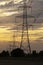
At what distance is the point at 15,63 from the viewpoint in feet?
52.1

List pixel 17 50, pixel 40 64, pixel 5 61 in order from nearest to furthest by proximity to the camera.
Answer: pixel 40 64
pixel 5 61
pixel 17 50

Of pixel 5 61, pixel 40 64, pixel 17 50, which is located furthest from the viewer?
pixel 17 50

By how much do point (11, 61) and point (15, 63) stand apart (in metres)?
0.68

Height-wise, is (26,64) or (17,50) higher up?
(17,50)

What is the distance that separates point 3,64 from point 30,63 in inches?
51.3

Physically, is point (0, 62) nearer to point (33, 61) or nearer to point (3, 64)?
point (3, 64)

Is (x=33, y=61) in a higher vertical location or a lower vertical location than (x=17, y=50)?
lower

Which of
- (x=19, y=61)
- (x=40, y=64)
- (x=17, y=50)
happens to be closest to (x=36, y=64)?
(x=40, y=64)

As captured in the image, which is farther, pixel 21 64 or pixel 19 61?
pixel 19 61

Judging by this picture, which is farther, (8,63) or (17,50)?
(17,50)

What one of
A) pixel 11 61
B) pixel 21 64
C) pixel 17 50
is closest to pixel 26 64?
pixel 21 64

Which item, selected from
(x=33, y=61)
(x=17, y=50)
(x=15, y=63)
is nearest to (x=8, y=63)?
(x=15, y=63)

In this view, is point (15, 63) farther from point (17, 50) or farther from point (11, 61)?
point (17, 50)

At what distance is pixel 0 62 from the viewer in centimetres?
1616
